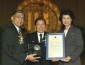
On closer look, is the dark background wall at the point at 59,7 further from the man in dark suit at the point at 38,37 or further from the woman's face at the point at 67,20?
the woman's face at the point at 67,20

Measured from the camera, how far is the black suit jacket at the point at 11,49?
2.35m

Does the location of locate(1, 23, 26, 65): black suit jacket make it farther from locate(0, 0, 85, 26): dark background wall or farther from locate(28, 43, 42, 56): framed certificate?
locate(0, 0, 85, 26): dark background wall

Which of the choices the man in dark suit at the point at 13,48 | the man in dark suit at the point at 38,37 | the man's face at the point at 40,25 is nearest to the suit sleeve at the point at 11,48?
the man in dark suit at the point at 13,48

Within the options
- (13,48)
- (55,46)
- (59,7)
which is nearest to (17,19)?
(13,48)

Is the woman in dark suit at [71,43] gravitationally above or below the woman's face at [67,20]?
below

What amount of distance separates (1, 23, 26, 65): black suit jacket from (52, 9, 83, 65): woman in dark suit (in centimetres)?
58

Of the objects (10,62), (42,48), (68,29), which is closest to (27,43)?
(42,48)

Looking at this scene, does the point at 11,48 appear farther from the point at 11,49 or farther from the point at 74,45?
the point at 74,45

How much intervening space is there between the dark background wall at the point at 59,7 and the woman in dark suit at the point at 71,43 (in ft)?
14.1

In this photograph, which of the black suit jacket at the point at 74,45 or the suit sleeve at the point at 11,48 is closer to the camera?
the suit sleeve at the point at 11,48

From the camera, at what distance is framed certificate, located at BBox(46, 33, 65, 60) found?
2.59 metres

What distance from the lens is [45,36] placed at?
9.16ft

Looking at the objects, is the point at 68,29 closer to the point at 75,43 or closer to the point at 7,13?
the point at 75,43

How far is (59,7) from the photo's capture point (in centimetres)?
695
